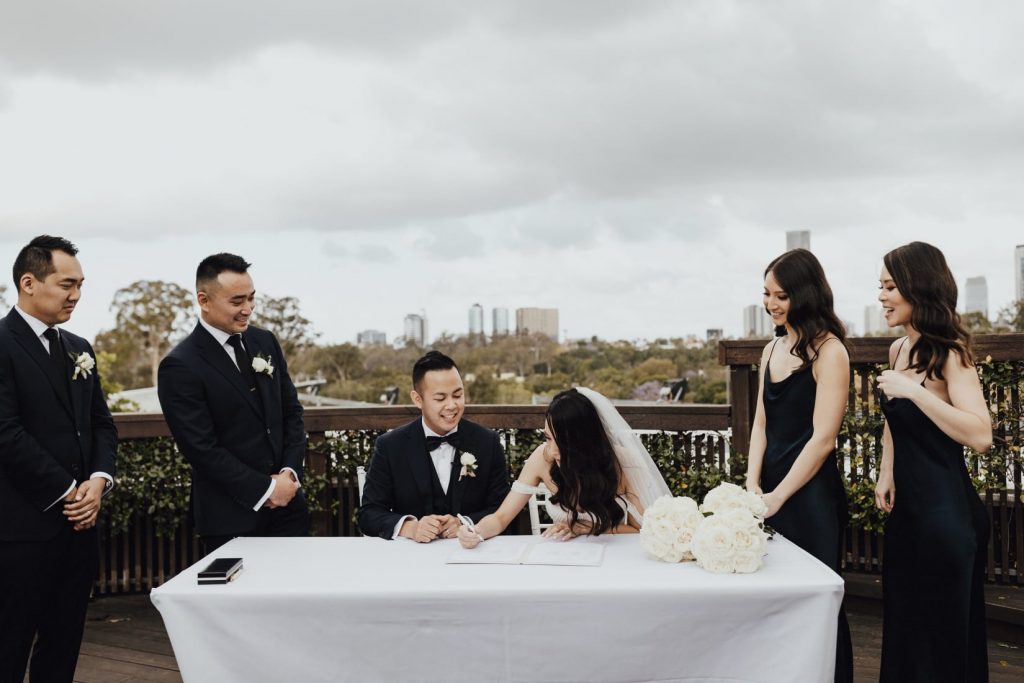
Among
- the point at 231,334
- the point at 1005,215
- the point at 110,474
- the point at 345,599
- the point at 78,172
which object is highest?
the point at 78,172

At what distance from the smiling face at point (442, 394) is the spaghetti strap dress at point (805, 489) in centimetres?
113

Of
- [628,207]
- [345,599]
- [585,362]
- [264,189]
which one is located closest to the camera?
[345,599]

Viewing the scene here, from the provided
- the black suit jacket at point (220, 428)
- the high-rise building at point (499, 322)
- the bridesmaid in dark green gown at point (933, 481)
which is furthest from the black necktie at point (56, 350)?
the high-rise building at point (499, 322)

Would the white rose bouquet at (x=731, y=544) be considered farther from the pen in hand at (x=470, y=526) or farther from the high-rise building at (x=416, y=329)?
the high-rise building at (x=416, y=329)

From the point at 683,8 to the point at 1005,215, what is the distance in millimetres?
3350

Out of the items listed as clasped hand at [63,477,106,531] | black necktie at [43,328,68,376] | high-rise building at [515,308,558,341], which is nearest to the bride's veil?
clasped hand at [63,477,106,531]

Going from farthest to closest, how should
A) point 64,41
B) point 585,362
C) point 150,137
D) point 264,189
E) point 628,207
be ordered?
point 628,207 → point 585,362 → point 264,189 → point 150,137 → point 64,41

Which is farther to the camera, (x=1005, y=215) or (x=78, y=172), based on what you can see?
(x=78, y=172)

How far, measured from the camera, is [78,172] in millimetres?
7551

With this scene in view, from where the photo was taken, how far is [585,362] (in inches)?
428

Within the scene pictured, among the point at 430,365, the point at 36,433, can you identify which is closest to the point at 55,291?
the point at 36,433

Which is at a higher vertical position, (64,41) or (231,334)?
(64,41)

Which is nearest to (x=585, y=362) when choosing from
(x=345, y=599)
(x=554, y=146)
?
(x=554, y=146)

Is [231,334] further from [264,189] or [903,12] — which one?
[264,189]
